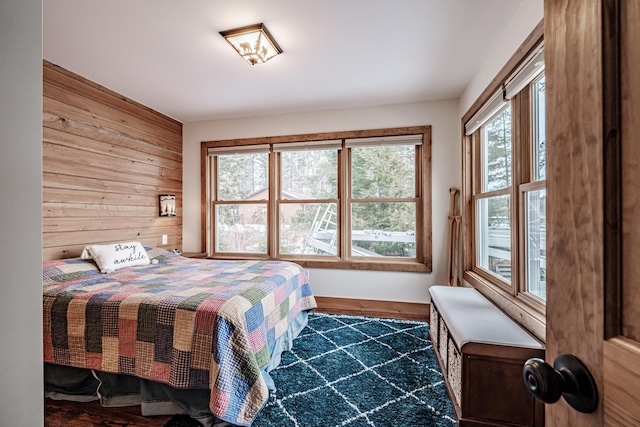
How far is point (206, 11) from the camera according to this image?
2.01 metres

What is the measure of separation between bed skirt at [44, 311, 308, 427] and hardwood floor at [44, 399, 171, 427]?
0.03m

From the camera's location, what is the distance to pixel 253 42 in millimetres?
2291

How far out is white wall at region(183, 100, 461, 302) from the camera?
355 centimetres

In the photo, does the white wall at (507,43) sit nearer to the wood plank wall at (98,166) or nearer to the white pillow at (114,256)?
the white pillow at (114,256)

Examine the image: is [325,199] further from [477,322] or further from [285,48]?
[477,322]

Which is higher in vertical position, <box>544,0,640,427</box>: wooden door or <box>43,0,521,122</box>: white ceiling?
<box>43,0,521,122</box>: white ceiling

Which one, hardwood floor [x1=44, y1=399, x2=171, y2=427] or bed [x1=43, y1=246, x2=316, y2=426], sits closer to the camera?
bed [x1=43, y1=246, x2=316, y2=426]

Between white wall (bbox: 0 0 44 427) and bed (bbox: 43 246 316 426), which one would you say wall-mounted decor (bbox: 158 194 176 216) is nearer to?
bed (bbox: 43 246 316 426)

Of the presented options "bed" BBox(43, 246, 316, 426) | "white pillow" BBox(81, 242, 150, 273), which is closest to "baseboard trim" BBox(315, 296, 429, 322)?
"bed" BBox(43, 246, 316, 426)

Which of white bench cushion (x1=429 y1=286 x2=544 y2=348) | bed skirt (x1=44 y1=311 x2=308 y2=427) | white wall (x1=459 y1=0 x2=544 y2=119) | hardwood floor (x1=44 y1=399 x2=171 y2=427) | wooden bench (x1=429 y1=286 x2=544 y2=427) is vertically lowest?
hardwood floor (x1=44 y1=399 x2=171 y2=427)

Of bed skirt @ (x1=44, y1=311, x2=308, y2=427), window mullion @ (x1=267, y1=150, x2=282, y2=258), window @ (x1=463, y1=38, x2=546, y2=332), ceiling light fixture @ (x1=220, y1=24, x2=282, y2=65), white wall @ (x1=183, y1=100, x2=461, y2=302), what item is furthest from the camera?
window mullion @ (x1=267, y1=150, x2=282, y2=258)

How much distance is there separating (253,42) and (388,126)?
1992mm

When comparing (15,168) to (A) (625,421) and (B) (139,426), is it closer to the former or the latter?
(A) (625,421)

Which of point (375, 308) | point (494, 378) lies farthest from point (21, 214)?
point (375, 308)
